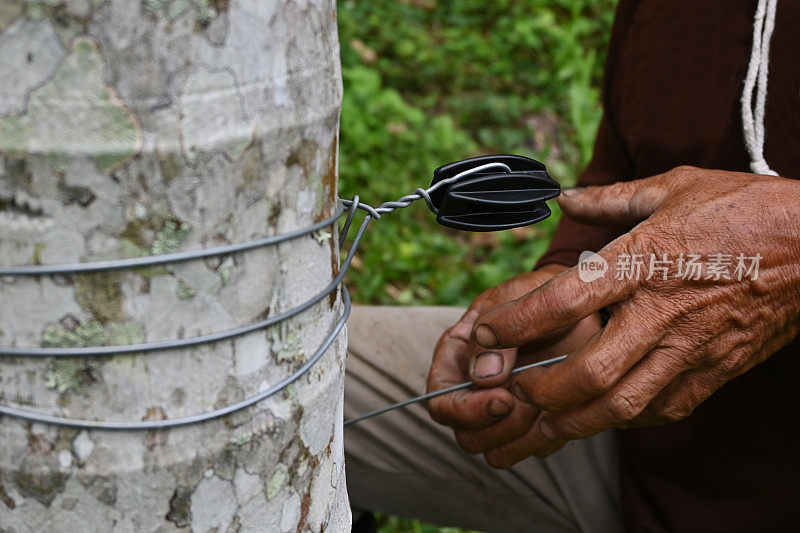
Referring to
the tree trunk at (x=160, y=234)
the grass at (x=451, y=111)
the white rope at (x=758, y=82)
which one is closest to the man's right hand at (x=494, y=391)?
the white rope at (x=758, y=82)

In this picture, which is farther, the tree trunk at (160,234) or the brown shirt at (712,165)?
the brown shirt at (712,165)

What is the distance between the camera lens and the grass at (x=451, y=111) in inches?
118

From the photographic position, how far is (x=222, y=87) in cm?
56

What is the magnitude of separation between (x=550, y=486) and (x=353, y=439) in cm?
41

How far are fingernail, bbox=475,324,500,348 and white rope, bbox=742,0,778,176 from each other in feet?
1.73

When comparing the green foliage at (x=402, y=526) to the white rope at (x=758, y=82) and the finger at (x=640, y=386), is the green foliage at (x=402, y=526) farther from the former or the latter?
the white rope at (x=758, y=82)

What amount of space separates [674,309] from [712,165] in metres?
0.45

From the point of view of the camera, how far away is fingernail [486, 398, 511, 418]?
1.23 meters

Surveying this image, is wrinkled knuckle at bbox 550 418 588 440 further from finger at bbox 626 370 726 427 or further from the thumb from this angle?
the thumb

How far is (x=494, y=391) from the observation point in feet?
4.08

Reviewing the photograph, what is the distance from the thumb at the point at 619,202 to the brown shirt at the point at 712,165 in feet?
0.88

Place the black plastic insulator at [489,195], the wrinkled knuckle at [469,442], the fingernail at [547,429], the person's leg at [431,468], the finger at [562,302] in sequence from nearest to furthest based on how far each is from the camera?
the black plastic insulator at [489,195] < the finger at [562,302] < the fingernail at [547,429] < the wrinkled knuckle at [469,442] < the person's leg at [431,468]

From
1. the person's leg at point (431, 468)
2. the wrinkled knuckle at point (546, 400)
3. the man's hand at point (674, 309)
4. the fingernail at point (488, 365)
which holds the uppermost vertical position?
the man's hand at point (674, 309)

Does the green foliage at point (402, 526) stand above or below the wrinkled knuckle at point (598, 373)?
below
